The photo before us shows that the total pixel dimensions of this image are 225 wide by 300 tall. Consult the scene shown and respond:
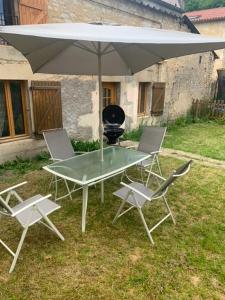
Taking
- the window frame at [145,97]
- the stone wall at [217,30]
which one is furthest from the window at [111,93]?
the stone wall at [217,30]

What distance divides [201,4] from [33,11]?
30623mm

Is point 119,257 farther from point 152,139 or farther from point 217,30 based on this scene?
point 217,30

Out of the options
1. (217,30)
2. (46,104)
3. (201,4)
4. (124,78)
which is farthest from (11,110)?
(201,4)

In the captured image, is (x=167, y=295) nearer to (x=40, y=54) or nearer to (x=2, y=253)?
(x=2, y=253)

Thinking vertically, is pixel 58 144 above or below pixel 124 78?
below

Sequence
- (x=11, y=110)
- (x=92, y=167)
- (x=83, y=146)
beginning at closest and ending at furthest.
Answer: (x=92, y=167), (x=11, y=110), (x=83, y=146)

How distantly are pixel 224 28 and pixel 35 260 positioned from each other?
65.4ft

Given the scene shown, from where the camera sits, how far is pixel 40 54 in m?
3.95

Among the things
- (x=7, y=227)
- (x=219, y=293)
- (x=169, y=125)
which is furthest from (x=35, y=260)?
(x=169, y=125)

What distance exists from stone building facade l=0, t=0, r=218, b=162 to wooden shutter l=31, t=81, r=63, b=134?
14cm

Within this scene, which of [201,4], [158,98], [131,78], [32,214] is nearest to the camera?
[32,214]

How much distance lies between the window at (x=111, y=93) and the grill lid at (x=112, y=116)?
6.51 ft

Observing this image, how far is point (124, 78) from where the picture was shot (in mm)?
7930

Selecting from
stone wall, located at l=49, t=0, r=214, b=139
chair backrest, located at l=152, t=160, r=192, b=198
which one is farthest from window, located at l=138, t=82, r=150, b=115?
chair backrest, located at l=152, t=160, r=192, b=198
